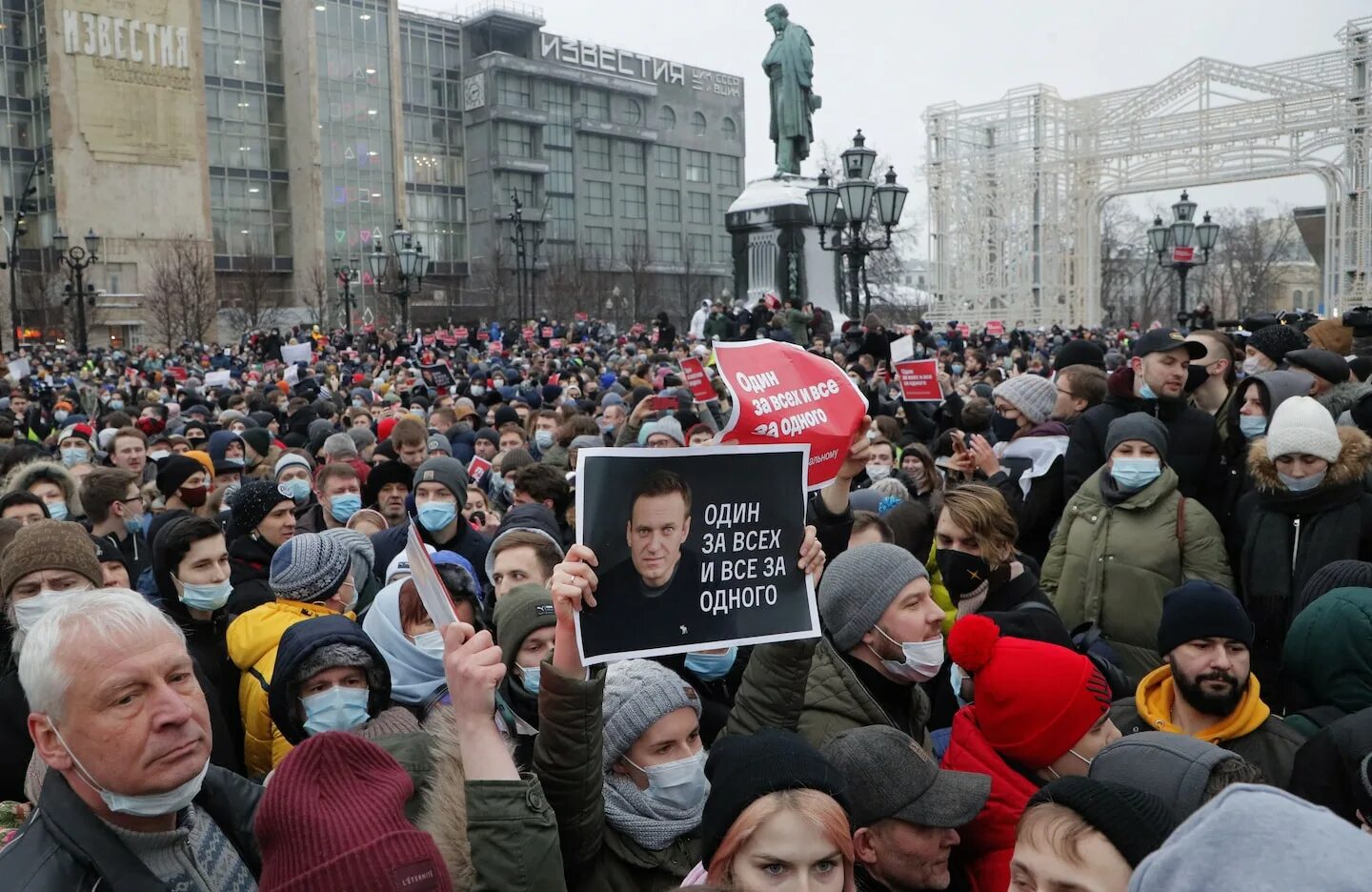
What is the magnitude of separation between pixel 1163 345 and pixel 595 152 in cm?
8452

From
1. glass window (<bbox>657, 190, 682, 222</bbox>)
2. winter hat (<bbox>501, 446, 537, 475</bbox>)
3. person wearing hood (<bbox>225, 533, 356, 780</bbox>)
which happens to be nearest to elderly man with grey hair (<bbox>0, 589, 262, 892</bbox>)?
person wearing hood (<bbox>225, 533, 356, 780</bbox>)

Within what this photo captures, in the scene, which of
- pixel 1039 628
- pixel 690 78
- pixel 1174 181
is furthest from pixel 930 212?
pixel 690 78

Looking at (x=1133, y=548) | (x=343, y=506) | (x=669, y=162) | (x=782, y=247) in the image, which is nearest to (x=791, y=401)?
(x=1133, y=548)

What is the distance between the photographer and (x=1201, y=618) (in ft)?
12.1

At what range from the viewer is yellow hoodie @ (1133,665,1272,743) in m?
3.58

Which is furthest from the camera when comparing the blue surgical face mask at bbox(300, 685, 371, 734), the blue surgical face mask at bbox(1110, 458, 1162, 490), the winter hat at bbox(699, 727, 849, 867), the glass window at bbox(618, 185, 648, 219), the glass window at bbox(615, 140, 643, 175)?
the glass window at bbox(618, 185, 648, 219)

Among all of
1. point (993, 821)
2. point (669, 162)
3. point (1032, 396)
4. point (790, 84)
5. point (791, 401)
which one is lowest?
point (993, 821)

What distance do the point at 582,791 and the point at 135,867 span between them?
1.02 m

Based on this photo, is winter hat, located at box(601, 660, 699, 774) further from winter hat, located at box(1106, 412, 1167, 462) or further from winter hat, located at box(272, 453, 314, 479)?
winter hat, located at box(272, 453, 314, 479)

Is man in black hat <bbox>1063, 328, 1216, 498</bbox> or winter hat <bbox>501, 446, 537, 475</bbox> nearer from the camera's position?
man in black hat <bbox>1063, 328, 1216, 498</bbox>

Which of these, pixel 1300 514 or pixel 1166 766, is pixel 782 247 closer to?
pixel 1300 514

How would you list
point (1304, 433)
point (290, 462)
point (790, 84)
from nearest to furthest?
point (1304, 433) → point (290, 462) → point (790, 84)

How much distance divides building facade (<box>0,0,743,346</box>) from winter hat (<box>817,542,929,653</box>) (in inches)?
1782

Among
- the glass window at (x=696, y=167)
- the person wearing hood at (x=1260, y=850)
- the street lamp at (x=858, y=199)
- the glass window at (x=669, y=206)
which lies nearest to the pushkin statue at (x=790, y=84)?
the street lamp at (x=858, y=199)
